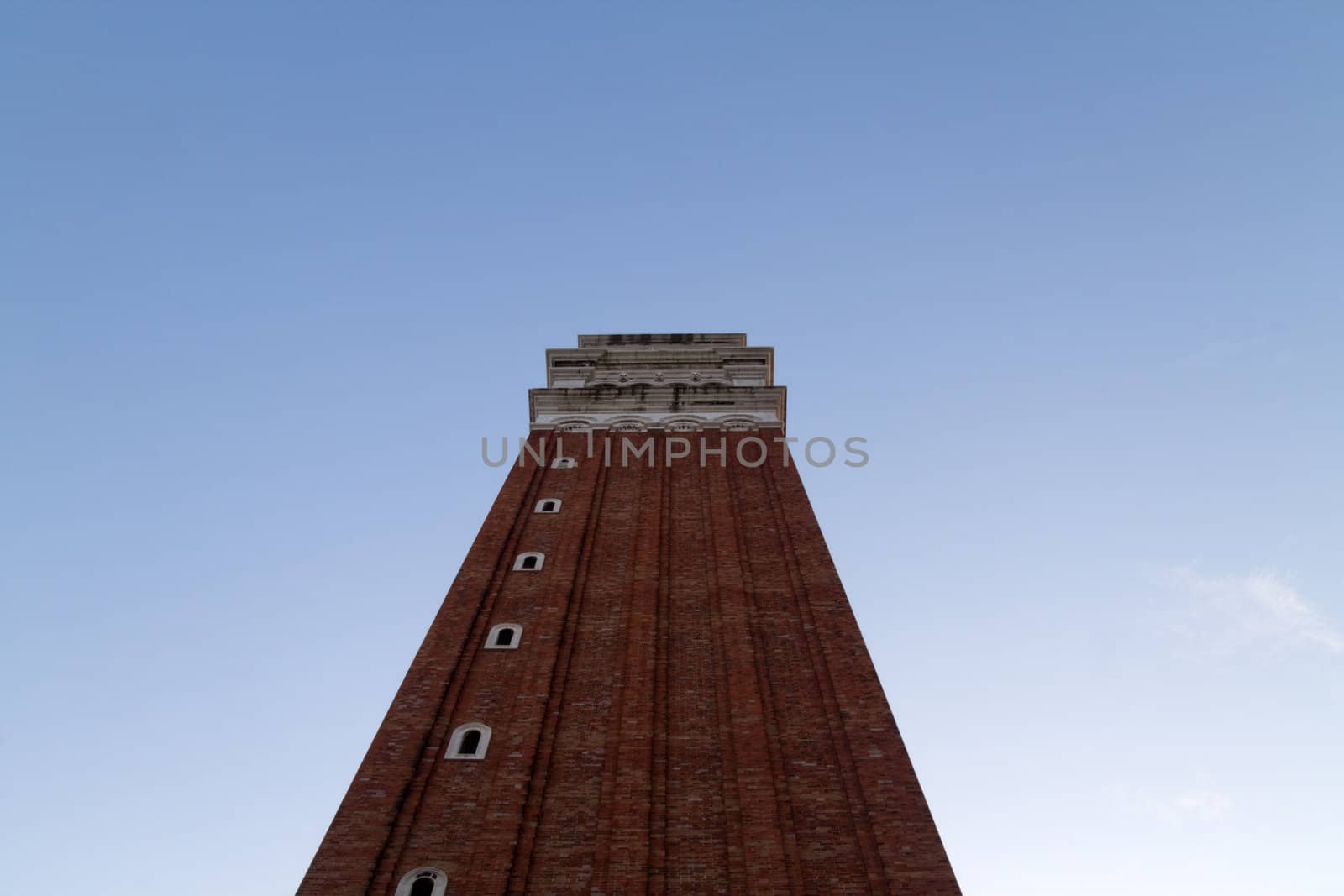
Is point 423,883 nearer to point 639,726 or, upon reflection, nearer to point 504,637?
point 639,726

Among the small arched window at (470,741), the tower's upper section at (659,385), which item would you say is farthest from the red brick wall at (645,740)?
the tower's upper section at (659,385)

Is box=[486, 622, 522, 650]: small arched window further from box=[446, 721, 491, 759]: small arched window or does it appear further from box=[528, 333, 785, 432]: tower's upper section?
box=[528, 333, 785, 432]: tower's upper section

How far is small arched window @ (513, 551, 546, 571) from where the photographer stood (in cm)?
2162

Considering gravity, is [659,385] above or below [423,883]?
above

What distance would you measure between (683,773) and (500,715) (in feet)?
9.20

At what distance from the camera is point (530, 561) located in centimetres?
2186

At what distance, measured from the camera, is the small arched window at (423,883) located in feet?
43.4

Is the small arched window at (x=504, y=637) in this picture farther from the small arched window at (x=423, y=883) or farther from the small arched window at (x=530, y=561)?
the small arched window at (x=423, y=883)

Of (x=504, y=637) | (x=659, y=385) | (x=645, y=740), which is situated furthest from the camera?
(x=659, y=385)

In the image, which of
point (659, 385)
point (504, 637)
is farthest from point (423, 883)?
point (659, 385)

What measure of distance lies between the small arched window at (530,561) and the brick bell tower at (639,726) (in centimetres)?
4

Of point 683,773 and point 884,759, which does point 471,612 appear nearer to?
point 683,773

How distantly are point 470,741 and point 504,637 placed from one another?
9.88ft

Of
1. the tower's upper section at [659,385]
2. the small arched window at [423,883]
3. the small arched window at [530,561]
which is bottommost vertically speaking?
the small arched window at [423,883]
